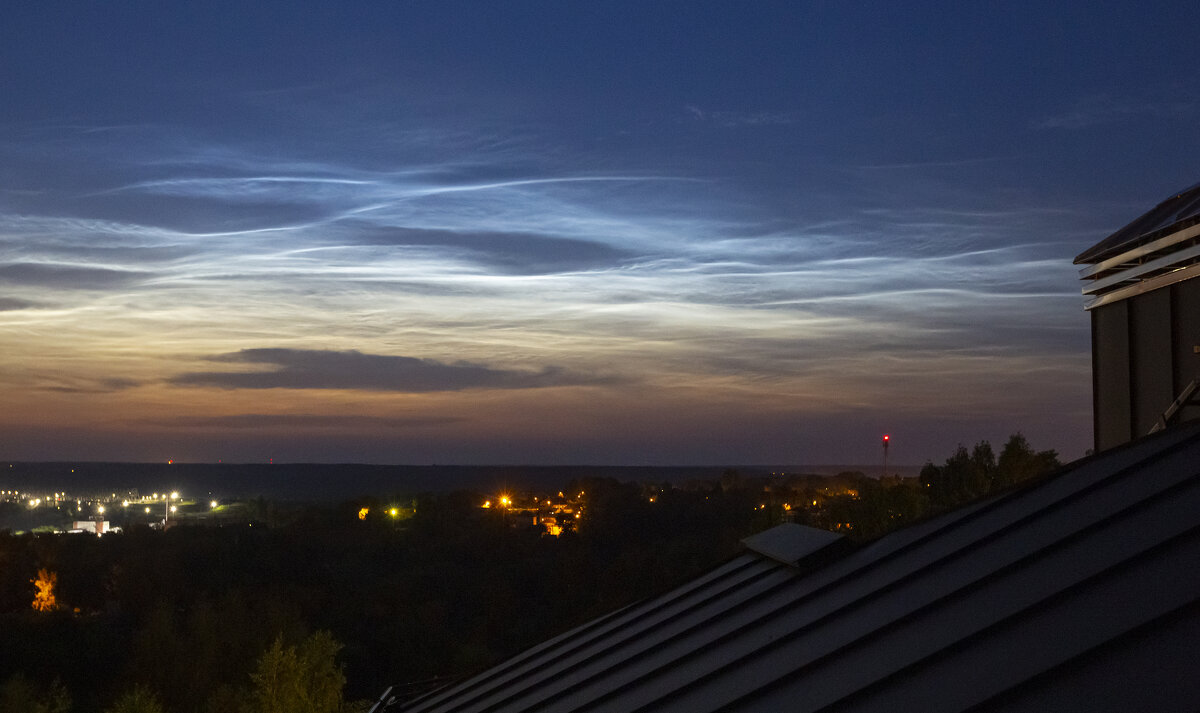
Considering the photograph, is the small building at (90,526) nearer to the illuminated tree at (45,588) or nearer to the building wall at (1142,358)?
the illuminated tree at (45,588)

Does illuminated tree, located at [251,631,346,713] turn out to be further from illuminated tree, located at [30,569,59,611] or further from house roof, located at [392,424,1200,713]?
illuminated tree, located at [30,569,59,611]

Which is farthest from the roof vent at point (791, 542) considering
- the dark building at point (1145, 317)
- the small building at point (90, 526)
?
the small building at point (90, 526)

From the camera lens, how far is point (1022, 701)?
4.10 meters

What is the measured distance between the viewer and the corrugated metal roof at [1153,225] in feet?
35.9

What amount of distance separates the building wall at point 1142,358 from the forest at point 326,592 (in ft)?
104

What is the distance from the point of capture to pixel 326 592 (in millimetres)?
68375

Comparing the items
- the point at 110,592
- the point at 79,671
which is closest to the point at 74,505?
the point at 110,592

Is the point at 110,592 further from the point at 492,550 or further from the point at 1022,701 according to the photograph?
the point at 1022,701

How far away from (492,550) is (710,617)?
74.8 metres

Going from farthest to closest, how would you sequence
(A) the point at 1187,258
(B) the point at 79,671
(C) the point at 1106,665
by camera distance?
(B) the point at 79,671
(A) the point at 1187,258
(C) the point at 1106,665

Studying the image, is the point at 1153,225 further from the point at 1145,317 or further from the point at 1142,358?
the point at 1142,358

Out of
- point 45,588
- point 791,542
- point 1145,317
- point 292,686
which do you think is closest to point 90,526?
point 45,588

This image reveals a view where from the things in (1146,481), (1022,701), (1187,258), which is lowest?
(1022,701)

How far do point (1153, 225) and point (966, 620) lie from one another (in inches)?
329
